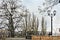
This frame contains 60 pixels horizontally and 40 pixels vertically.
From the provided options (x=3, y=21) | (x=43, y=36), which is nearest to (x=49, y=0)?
(x=43, y=36)

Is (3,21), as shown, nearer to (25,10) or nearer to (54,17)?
(25,10)

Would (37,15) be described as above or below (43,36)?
above

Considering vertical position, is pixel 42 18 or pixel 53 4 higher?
pixel 53 4

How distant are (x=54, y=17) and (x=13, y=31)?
3.57 ft

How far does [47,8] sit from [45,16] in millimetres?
215

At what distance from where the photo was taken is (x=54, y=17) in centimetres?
524

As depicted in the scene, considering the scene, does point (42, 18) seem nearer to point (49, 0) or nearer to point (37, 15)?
point (37, 15)

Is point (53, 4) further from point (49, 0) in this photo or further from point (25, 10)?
point (25, 10)

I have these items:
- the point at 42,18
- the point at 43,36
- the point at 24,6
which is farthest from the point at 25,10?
the point at 43,36

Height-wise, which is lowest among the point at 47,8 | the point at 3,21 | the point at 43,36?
the point at 43,36

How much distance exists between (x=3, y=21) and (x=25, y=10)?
620 mm

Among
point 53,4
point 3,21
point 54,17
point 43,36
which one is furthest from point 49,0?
point 3,21

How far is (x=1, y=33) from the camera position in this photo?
5.23 m

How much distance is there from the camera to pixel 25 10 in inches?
208
